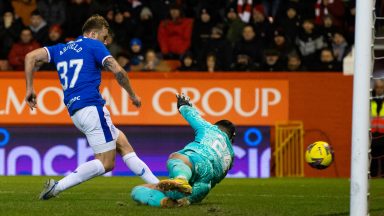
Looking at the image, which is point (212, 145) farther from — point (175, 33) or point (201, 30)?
point (201, 30)

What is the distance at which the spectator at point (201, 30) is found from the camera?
19.8 metres

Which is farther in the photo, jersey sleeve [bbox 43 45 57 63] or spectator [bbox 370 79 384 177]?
spectator [bbox 370 79 384 177]

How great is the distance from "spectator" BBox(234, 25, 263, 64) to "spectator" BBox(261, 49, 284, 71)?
0.44 meters

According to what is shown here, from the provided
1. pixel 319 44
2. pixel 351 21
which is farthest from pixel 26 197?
pixel 351 21

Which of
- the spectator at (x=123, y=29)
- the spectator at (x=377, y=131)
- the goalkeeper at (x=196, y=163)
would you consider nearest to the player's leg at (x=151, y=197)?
the goalkeeper at (x=196, y=163)

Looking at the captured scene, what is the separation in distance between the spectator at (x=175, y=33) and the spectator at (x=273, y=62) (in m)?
1.81

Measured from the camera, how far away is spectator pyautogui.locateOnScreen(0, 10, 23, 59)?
19641 millimetres

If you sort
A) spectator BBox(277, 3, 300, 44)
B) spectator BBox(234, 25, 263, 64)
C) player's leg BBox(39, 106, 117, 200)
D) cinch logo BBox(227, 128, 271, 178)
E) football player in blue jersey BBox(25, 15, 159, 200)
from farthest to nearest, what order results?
spectator BBox(277, 3, 300, 44), spectator BBox(234, 25, 263, 64), cinch logo BBox(227, 128, 271, 178), football player in blue jersey BBox(25, 15, 159, 200), player's leg BBox(39, 106, 117, 200)

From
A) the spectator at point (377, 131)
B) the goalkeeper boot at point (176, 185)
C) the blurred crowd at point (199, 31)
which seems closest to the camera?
the goalkeeper boot at point (176, 185)

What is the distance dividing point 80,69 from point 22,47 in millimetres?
8766

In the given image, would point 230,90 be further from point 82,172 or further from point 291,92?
point 82,172

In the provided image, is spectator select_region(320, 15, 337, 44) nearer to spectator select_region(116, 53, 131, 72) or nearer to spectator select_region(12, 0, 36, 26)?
spectator select_region(116, 53, 131, 72)

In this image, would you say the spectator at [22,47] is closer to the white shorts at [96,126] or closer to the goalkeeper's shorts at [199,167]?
the white shorts at [96,126]

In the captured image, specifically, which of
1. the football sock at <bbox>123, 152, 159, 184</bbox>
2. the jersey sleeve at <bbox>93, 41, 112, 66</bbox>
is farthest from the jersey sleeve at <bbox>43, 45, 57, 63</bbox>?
the football sock at <bbox>123, 152, 159, 184</bbox>
